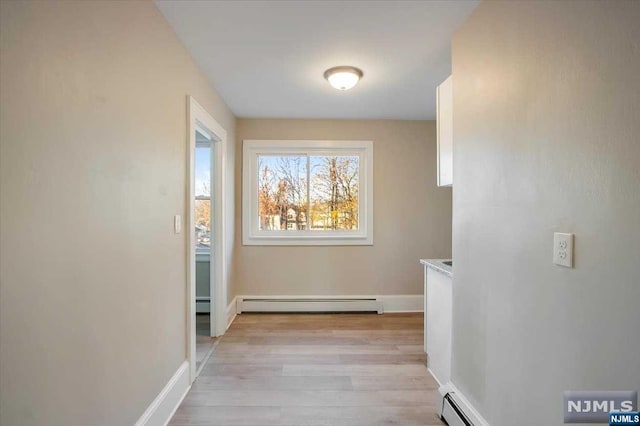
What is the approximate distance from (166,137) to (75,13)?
82 cm

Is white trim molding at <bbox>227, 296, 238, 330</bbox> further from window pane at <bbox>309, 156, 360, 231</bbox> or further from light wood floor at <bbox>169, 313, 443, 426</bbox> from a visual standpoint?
window pane at <bbox>309, 156, 360, 231</bbox>

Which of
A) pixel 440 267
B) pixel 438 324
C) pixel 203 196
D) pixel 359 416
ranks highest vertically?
pixel 203 196

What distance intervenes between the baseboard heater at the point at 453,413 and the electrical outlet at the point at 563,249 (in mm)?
1088

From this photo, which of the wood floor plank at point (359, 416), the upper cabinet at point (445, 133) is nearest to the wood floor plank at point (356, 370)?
the wood floor plank at point (359, 416)

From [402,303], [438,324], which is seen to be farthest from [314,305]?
[438,324]

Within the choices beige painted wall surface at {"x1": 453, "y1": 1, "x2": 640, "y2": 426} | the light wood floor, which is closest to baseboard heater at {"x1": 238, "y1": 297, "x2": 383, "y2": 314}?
the light wood floor

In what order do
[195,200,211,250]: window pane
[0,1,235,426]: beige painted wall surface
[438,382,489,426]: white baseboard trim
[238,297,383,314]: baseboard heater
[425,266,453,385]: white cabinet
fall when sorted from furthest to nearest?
1. [195,200,211,250]: window pane
2. [238,297,383,314]: baseboard heater
3. [425,266,453,385]: white cabinet
4. [438,382,489,426]: white baseboard trim
5. [0,1,235,426]: beige painted wall surface

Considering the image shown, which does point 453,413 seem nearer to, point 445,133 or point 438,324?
point 438,324

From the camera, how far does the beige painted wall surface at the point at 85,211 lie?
0.91m

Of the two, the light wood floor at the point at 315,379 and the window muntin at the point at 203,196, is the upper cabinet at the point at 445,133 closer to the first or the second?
the light wood floor at the point at 315,379

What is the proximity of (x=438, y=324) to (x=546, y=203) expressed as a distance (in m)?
1.46

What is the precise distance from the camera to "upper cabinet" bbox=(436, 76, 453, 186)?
2.19m

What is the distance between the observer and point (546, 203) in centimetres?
119

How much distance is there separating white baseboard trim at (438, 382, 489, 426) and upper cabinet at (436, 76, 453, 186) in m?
1.32
